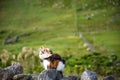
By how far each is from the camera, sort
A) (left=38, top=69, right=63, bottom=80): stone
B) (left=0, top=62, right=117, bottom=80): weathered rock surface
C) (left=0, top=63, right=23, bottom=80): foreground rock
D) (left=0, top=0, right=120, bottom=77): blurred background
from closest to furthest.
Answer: (left=0, top=62, right=117, bottom=80): weathered rock surface, (left=38, top=69, right=63, bottom=80): stone, (left=0, top=63, right=23, bottom=80): foreground rock, (left=0, top=0, right=120, bottom=77): blurred background

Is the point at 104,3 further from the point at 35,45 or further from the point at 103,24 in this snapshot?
the point at 35,45

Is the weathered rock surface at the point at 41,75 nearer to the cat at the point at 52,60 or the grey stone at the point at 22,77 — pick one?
the grey stone at the point at 22,77

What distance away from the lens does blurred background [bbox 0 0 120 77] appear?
61.9ft

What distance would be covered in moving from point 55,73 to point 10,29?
16.1m

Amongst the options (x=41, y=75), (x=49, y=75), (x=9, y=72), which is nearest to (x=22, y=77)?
(x=9, y=72)

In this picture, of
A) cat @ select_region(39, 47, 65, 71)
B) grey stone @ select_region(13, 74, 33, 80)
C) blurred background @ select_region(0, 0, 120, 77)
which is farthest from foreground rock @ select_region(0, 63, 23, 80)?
blurred background @ select_region(0, 0, 120, 77)

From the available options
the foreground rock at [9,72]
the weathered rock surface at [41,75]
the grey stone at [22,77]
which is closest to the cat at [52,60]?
the weathered rock surface at [41,75]

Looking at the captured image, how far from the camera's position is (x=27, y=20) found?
80.0 feet

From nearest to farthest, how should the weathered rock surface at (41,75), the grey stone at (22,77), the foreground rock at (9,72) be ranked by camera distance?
the weathered rock surface at (41,75)
the grey stone at (22,77)
the foreground rock at (9,72)

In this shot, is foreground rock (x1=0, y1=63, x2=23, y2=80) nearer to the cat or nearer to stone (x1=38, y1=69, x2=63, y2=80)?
the cat

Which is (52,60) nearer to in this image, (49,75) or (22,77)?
(49,75)

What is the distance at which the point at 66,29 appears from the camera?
23.4m

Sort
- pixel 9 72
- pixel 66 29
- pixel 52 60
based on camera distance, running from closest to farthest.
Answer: pixel 52 60 → pixel 9 72 → pixel 66 29

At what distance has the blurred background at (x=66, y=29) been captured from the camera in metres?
18.9
